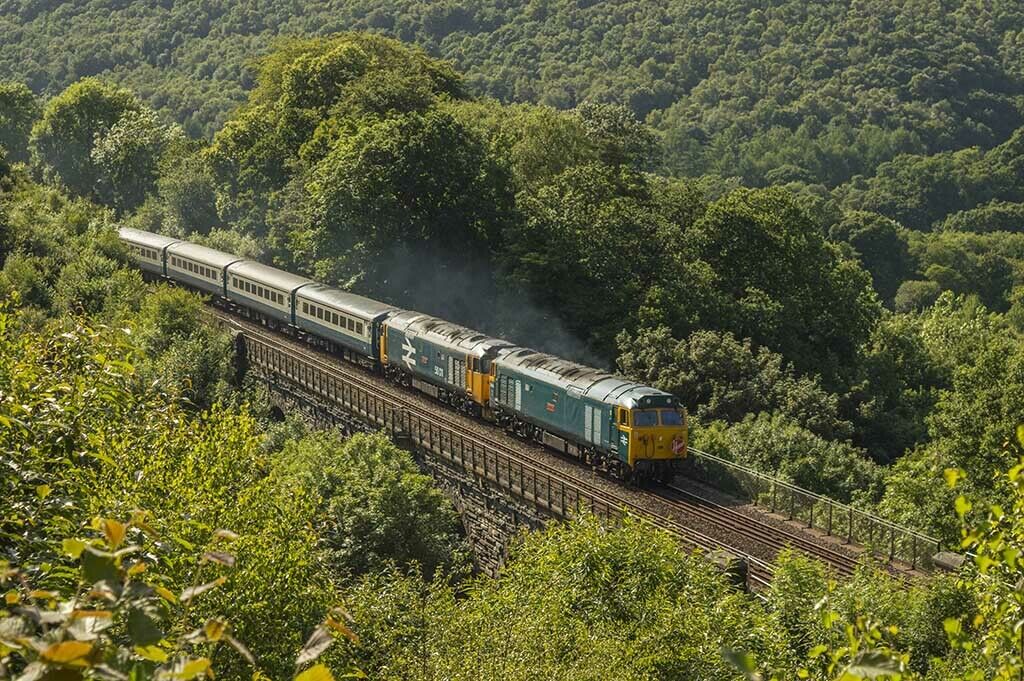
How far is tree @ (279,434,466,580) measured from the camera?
32125mm

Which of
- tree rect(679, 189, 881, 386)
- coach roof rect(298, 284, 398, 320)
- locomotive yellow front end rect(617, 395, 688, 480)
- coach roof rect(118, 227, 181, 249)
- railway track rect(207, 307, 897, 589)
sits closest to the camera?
railway track rect(207, 307, 897, 589)

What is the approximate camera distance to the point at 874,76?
180875 millimetres

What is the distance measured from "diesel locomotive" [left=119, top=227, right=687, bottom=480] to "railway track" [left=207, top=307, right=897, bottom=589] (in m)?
0.67

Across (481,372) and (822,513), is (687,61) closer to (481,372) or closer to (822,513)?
(481,372)

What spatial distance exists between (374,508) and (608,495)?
630 cm

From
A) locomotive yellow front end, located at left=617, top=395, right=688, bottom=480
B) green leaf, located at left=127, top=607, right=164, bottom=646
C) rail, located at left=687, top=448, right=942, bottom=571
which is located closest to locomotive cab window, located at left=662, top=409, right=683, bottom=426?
locomotive yellow front end, located at left=617, top=395, right=688, bottom=480

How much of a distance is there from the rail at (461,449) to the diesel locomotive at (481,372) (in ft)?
4.12

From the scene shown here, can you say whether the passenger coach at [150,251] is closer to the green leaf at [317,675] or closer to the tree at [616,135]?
the tree at [616,135]

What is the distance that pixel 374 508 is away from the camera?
32500mm

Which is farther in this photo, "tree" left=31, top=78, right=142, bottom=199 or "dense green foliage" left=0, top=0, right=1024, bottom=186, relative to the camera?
"dense green foliage" left=0, top=0, right=1024, bottom=186

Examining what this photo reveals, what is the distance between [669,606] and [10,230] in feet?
164

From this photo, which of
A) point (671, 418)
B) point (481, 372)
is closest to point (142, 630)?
point (671, 418)

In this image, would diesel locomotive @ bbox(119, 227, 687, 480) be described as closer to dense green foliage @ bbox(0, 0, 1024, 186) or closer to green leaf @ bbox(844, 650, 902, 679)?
green leaf @ bbox(844, 650, 902, 679)

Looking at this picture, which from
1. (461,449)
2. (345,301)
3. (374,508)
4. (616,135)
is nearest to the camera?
(374,508)
